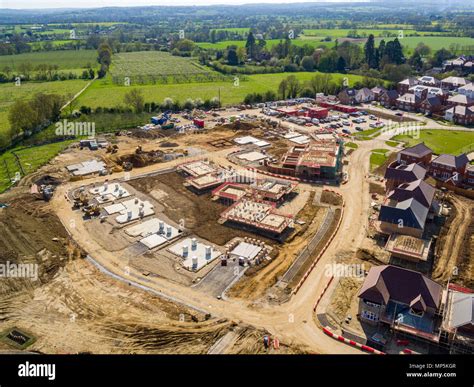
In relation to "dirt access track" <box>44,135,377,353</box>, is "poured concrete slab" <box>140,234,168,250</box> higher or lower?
higher

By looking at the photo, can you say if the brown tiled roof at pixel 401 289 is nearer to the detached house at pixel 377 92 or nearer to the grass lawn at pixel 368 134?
the grass lawn at pixel 368 134

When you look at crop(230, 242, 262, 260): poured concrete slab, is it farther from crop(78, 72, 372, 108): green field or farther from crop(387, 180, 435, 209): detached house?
crop(78, 72, 372, 108): green field

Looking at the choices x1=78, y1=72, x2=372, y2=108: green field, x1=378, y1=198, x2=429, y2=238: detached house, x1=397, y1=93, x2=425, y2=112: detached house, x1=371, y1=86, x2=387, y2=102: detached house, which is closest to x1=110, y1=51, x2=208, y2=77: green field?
x1=78, y1=72, x2=372, y2=108: green field

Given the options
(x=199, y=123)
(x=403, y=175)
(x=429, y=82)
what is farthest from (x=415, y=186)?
(x=429, y=82)
